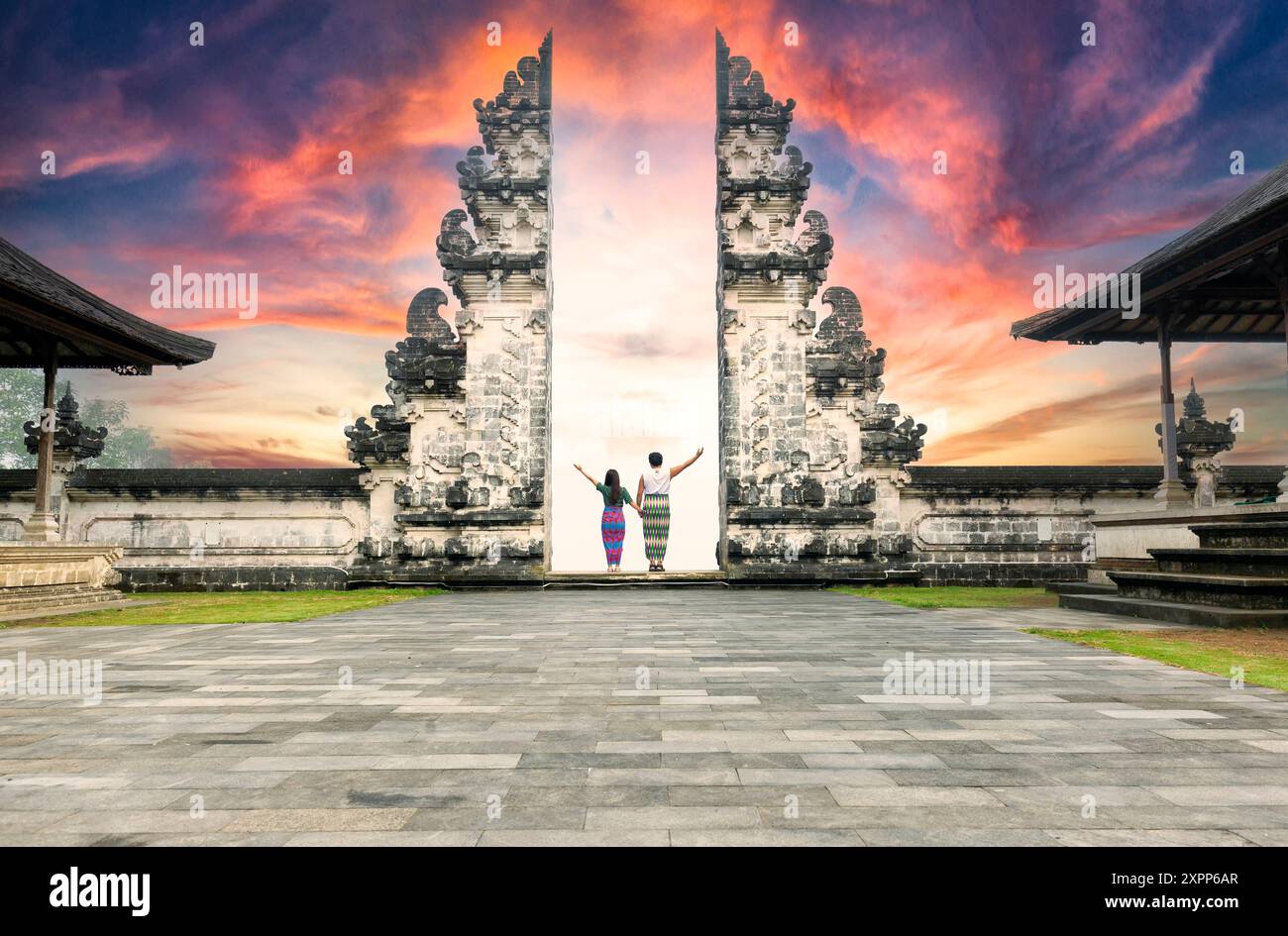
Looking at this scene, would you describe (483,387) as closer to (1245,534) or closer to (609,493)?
(609,493)

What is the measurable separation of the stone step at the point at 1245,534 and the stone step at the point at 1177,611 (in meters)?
1.15

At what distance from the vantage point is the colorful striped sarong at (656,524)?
51.1 feet

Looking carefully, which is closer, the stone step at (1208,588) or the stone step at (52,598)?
the stone step at (1208,588)

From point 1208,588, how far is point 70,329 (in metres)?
16.9

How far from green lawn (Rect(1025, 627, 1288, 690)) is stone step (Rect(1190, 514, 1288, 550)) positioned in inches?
86.6

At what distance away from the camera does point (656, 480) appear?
15555 millimetres

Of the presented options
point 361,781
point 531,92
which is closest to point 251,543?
point 531,92

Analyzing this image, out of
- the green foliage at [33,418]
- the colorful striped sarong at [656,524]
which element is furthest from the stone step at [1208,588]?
the green foliage at [33,418]

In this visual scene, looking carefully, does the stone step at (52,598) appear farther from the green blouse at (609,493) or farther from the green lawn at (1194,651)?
the green lawn at (1194,651)

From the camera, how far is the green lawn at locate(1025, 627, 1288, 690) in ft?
18.2

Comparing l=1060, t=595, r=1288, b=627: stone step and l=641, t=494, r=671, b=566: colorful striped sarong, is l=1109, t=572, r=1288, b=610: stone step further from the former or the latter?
l=641, t=494, r=671, b=566: colorful striped sarong

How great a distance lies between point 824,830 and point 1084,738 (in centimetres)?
197

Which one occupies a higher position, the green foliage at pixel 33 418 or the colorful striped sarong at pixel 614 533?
the green foliage at pixel 33 418

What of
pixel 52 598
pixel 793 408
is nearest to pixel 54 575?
pixel 52 598
